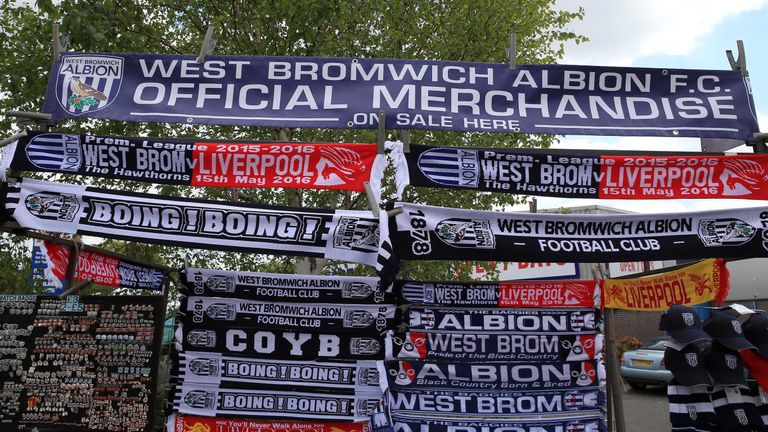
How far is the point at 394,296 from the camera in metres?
5.43

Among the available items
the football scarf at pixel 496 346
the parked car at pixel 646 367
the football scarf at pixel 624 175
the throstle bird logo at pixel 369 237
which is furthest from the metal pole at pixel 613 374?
the parked car at pixel 646 367

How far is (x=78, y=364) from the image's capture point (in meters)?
5.20

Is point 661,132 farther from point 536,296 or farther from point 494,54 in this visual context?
point 494,54

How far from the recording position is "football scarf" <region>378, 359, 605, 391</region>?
5270mm

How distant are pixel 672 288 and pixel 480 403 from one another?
249cm

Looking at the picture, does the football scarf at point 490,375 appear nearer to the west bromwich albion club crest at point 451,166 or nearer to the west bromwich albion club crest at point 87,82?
the west bromwich albion club crest at point 451,166

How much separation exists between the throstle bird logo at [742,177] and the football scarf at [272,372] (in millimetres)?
3929

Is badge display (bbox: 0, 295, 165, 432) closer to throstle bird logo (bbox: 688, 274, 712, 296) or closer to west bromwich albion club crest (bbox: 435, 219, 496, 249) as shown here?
west bromwich albion club crest (bbox: 435, 219, 496, 249)

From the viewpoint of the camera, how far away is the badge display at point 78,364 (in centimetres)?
518

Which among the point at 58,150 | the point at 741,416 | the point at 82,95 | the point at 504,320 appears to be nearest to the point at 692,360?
the point at 741,416

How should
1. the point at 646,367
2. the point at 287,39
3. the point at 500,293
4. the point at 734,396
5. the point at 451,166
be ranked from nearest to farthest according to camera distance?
1. the point at 734,396
2. the point at 451,166
3. the point at 500,293
4. the point at 287,39
5. the point at 646,367

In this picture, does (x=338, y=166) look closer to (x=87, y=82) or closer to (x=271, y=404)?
(x=271, y=404)

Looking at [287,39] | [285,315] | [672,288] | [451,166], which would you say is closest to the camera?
[451,166]

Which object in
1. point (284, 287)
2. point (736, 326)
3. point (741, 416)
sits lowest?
point (741, 416)
